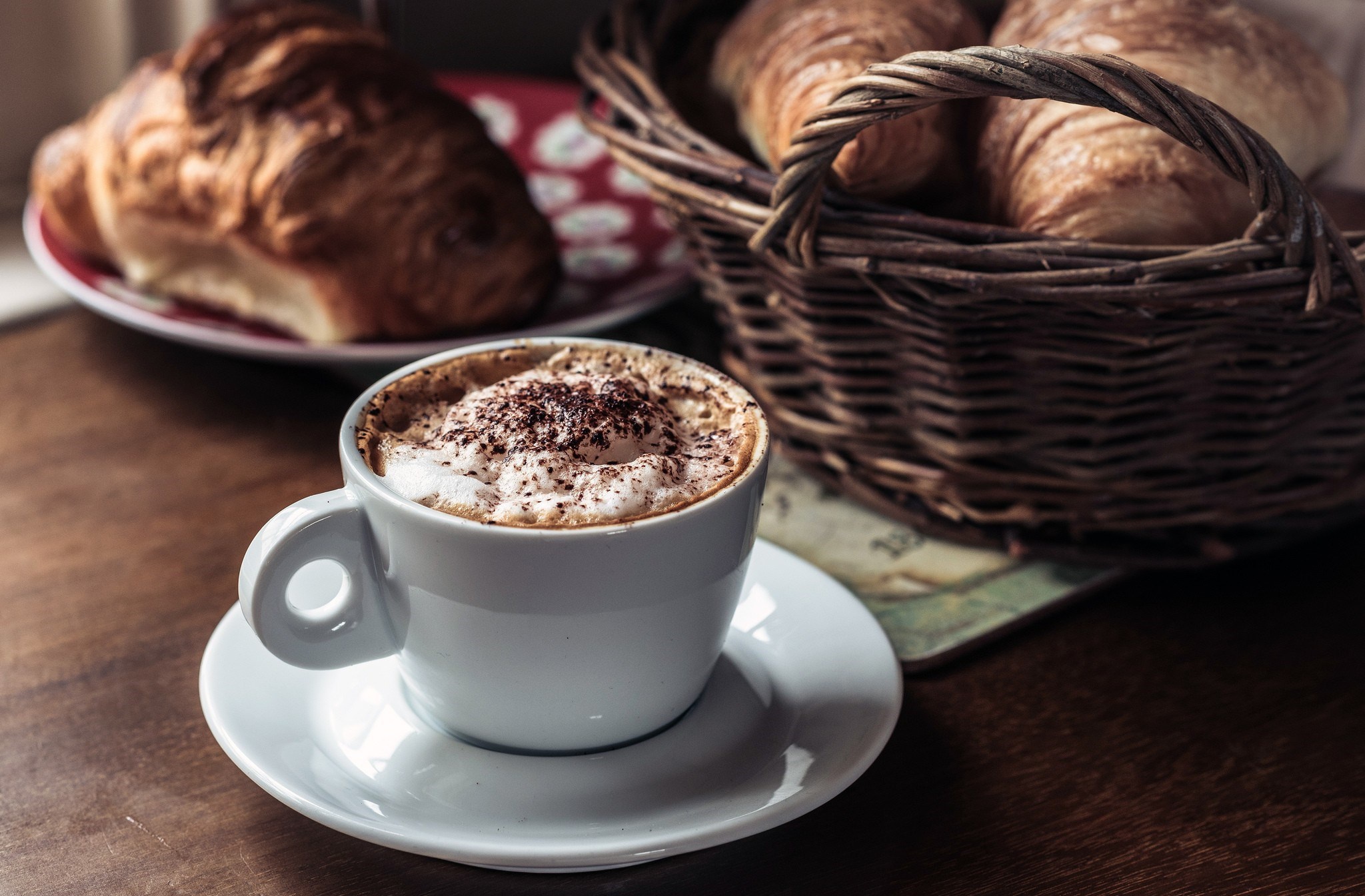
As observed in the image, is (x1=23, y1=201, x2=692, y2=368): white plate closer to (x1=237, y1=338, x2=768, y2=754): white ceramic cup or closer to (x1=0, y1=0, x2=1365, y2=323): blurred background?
(x1=0, y1=0, x2=1365, y2=323): blurred background

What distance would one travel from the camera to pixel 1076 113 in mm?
797

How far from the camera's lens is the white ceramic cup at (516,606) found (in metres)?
0.55

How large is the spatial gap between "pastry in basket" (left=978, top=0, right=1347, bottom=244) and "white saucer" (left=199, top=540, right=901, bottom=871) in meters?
0.30

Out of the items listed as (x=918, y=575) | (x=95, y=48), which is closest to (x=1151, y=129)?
(x=918, y=575)

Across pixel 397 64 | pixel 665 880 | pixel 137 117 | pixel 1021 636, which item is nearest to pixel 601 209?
pixel 397 64

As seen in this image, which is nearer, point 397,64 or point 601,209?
point 397,64

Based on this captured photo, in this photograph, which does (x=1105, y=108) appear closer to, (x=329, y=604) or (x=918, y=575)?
(x=918, y=575)

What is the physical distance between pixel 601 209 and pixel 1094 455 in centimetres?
75

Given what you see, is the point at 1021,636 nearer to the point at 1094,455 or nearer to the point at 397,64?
the point at 1094,455

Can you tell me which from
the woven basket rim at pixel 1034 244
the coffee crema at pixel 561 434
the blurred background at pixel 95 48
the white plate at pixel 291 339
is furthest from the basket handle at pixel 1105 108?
the blurred background at pixel 95 48

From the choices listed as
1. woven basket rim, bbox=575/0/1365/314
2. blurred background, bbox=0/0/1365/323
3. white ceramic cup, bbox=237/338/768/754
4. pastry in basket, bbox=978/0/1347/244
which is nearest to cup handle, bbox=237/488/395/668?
white ceramic cup, bbox=237/338/768/754

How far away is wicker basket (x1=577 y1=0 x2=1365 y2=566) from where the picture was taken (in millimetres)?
644

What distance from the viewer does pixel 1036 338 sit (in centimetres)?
75

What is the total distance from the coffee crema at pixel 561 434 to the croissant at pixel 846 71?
19cm
